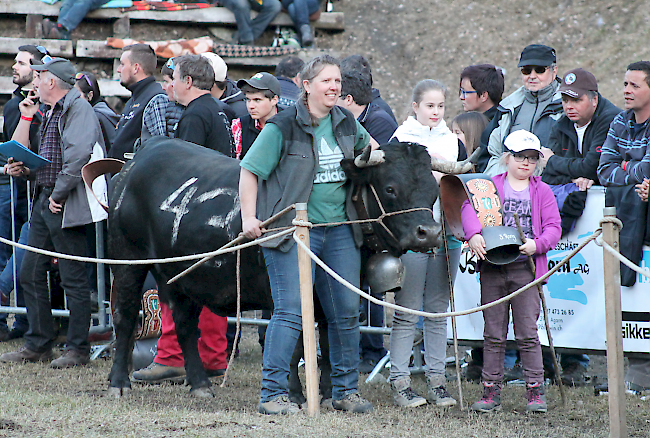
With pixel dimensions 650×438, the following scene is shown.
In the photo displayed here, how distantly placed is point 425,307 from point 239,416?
1657 mm

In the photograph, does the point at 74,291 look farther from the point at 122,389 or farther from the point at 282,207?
the point at 282,207

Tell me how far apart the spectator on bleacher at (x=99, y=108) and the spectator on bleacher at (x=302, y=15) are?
24.8 feet

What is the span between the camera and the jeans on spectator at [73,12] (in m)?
14.5

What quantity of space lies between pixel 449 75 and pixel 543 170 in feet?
33.5

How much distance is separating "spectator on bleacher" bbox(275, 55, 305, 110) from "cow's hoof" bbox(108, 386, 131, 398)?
281cm

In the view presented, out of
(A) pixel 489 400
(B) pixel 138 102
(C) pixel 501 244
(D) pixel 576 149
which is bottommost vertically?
(A) pixel 489 400

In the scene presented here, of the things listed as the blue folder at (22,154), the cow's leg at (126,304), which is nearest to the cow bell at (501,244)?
the cow's leg at (126,304)

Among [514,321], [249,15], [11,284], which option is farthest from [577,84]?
[249,15]

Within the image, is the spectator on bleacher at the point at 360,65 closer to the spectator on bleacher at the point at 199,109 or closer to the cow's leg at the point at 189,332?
the spectator on bleacher at the point at 199,109

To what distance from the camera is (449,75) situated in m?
16.3

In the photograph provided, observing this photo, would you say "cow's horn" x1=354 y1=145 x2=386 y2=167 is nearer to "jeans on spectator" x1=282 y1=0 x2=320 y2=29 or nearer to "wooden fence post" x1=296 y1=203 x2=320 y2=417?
"wooden fence post" x1=296 y1=203 x2=320 y2=417

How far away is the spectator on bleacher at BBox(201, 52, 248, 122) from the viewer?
23.9 ft

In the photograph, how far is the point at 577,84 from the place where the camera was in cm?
621

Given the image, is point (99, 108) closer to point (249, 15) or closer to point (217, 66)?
point (217, 66)
